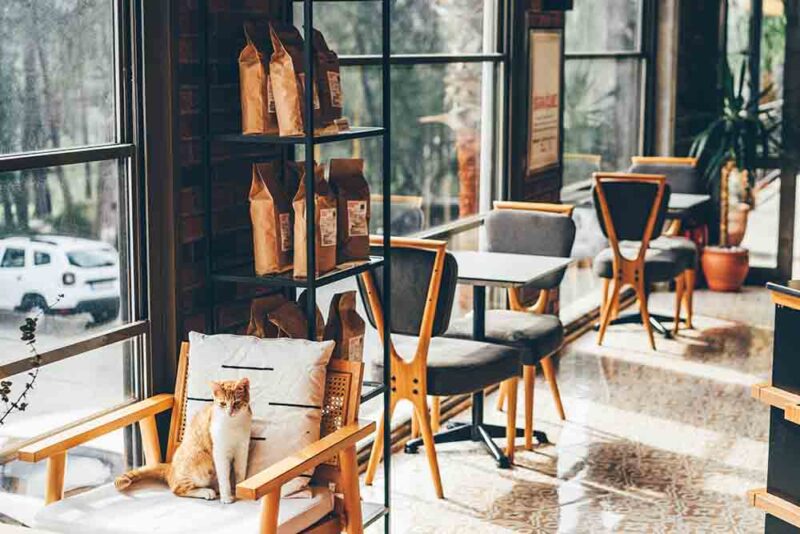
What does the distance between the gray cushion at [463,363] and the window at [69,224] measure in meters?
1.28

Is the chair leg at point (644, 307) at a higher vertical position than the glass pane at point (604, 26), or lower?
lower

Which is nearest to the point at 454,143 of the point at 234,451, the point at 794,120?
the point at 234,451

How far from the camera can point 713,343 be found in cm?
689

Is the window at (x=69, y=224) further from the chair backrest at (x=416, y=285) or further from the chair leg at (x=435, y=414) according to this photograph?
the chair leg at (x=435, y=414)

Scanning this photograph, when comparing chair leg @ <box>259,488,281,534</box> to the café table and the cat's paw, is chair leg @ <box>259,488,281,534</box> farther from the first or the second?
the café table

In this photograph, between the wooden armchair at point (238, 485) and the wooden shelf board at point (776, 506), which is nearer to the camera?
the wooden armchair at point (238, 485)

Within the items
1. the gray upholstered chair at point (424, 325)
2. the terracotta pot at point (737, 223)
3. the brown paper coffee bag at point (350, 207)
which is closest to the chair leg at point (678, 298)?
the terracotta pot at point (737, 223)

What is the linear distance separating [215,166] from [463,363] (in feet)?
4.35

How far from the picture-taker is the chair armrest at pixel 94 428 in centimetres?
288

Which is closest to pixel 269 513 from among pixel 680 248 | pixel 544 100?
pixel 544 100

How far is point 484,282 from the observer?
453 centimetres

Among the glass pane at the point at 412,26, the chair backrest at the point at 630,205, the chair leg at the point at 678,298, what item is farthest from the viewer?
the chair leg at the point at 678,298

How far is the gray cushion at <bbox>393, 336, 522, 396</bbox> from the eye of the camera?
14.3 ft

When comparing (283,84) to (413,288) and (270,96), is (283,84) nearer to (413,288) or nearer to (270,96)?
(270,96)
